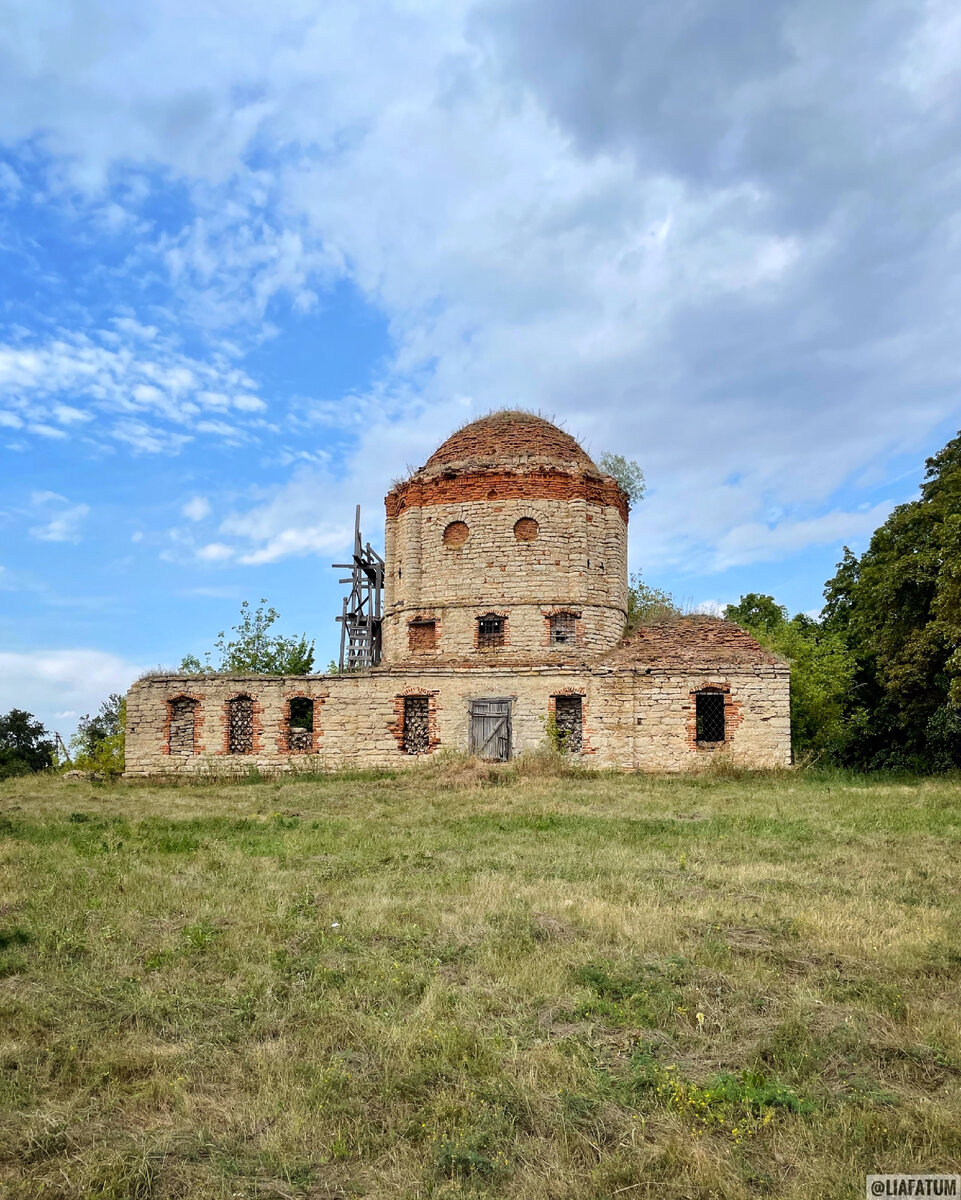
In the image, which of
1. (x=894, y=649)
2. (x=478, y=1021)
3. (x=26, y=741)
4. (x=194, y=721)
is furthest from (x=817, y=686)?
(x=26, y=741)

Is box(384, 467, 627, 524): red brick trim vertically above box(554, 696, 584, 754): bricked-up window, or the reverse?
box(384, 467, 627, 524): red brick trim

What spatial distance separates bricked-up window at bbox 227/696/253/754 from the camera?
75.1 ft

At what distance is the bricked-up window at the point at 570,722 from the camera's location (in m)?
22.1

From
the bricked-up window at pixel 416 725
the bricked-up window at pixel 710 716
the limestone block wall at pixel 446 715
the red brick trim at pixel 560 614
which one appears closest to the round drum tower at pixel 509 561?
the red brick trim at pixel 560 614

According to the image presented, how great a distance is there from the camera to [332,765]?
2239 cm

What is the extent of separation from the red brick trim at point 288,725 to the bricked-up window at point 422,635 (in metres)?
3.52

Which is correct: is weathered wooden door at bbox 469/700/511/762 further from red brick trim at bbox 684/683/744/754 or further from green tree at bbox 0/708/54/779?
green tree at bbox 0/708/54/779

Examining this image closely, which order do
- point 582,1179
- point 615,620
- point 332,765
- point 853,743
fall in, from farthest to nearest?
1. point 853,743
2. point 615,620
3. point 332,765
4. point 582,1179

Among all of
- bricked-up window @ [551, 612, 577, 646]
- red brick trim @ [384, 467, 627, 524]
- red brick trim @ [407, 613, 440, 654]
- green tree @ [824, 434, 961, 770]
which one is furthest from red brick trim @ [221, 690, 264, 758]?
green tree @ [824, 434, 961, 770]

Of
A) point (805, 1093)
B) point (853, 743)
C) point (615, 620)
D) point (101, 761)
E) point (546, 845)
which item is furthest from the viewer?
point (853, 743)

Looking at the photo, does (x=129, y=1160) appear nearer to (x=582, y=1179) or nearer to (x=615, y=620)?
(x=582, y=1179)

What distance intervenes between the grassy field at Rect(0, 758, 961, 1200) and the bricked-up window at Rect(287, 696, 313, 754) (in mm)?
11596

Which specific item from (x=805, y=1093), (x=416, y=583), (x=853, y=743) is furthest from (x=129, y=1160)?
(x=853, y=743)

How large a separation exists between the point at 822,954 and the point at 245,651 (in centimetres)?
3118
